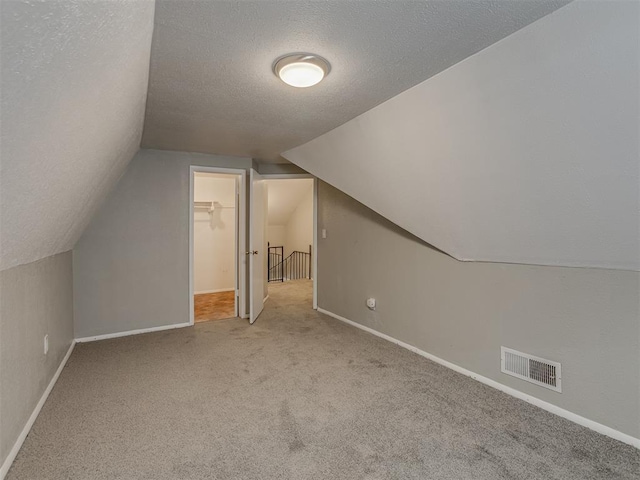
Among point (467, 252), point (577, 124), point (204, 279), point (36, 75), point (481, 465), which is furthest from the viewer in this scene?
point (204, 279)

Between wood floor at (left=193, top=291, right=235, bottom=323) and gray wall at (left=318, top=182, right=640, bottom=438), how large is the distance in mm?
1780

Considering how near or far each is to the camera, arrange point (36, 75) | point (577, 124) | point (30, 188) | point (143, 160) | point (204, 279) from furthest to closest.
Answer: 1. point (204, 279)
2. point (143, 160)
3. point (577, 124)
4. point (30, 188)
5. point (36, 75)

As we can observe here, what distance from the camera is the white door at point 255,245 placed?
13.1 feet

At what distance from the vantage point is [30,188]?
134 centimetres

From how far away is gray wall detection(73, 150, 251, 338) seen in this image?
3518 mm

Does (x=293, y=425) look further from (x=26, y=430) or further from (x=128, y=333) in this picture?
(x=128, y=333)

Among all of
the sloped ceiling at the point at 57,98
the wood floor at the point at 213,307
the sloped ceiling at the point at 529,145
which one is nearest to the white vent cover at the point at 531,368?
the sloped ceiling at the point at 529,145

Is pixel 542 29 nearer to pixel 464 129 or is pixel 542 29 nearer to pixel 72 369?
pixel 464 129

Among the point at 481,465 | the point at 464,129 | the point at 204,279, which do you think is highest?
the point at 464,129

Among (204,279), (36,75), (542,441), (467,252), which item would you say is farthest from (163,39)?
(204,279)

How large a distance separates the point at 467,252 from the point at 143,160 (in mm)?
3480

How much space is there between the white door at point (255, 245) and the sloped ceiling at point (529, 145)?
1692 millimetres

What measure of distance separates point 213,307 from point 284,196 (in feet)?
11.0

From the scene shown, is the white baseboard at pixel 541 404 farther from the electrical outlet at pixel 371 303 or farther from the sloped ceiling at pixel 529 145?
the sloped ceiling at pixel 529 145
